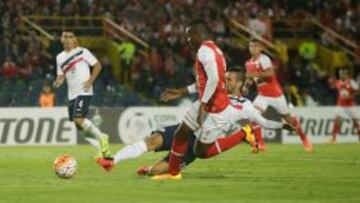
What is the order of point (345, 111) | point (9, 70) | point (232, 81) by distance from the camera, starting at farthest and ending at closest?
A: point (9, 70) → point (345, 111) → point (232, 81)

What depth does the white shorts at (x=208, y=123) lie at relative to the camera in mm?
14852

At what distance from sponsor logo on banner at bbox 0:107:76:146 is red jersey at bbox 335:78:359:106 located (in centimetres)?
802

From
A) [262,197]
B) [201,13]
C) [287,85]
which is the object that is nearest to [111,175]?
[262,197]

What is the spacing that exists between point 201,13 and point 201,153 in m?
21.7

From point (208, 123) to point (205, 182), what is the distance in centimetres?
92

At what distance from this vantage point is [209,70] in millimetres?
14617

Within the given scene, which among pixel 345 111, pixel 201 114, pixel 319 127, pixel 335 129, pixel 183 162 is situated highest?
pixel 201 114

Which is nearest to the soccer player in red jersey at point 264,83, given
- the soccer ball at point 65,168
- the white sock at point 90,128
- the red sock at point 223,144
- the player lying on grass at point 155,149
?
the white sock at point 90,128

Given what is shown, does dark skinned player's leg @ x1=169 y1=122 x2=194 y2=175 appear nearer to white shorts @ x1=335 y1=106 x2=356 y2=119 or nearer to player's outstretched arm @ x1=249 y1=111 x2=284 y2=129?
player's outstretched arm @ x1=249 y1=111 x2=284 y2=129

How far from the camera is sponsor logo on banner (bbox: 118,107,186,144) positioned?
2922 cm

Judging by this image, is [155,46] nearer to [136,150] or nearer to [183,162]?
[183,162]

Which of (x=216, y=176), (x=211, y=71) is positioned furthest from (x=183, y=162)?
(x=211, y=71)

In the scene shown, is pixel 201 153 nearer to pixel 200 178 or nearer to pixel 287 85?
pixel 200 178

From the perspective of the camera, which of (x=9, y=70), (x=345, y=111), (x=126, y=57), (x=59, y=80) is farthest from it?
(x=126, y=57)
